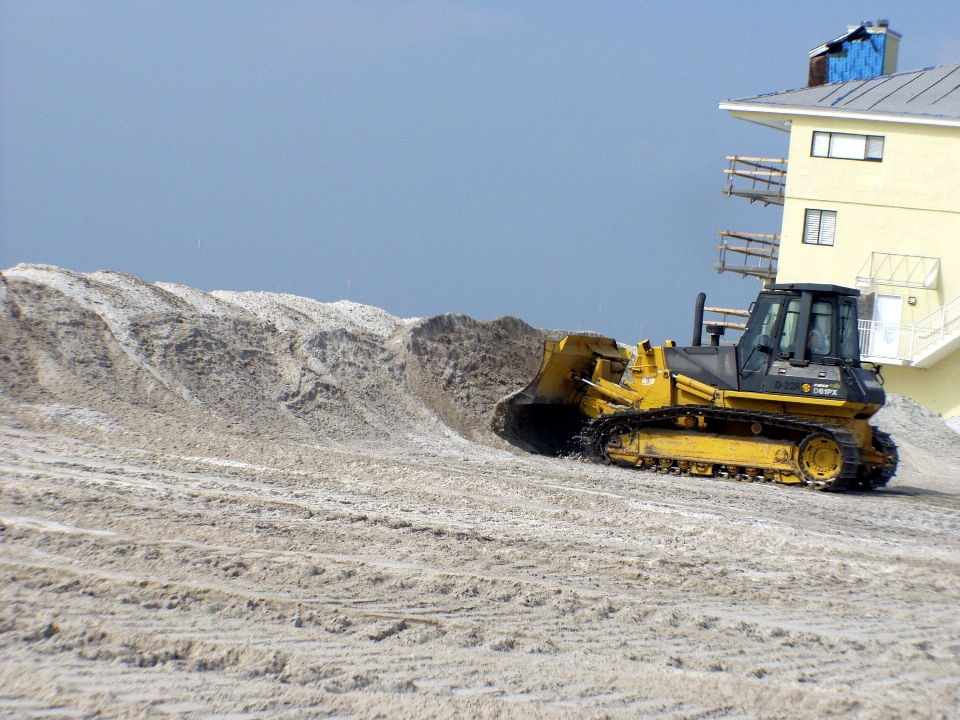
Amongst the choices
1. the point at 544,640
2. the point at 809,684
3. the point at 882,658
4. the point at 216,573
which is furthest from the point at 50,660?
the point at 882,658

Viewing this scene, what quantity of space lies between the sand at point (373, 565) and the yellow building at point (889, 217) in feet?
39.6

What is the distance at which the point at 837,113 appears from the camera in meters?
25.3

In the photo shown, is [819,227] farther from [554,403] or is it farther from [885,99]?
[554,403]

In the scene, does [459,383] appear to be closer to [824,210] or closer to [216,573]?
[216,573]

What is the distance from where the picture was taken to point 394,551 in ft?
21.0

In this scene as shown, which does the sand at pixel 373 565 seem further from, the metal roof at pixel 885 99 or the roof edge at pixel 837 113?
the metal roof at pixel 885 99

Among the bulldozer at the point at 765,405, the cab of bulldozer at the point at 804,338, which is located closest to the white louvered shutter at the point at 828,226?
the bulldozer at the point at 765,405

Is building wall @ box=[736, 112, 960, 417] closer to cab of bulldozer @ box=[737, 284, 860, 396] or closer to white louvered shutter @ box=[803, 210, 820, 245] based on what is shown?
white louvered shutter @ box=[803, 210, 820, 245]

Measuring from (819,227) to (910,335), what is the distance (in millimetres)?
3793

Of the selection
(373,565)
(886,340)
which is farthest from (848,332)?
(886,340)

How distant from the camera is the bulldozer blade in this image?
13766mm

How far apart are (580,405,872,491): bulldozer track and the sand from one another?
18.4 inches

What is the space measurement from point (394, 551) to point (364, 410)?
7160 millimetres

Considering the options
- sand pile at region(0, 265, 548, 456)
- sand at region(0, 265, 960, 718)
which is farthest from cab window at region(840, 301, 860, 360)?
sand pile at region(0, 265, 548, 456)
